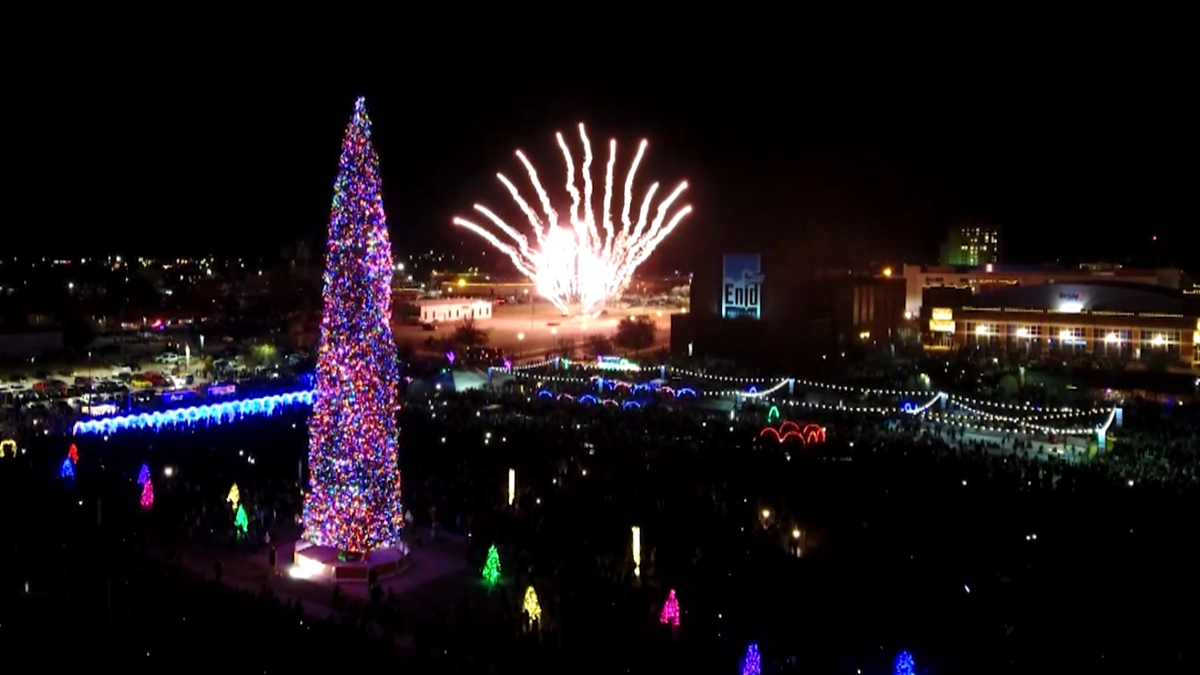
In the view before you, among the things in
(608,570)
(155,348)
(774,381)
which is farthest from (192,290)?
(608,570)

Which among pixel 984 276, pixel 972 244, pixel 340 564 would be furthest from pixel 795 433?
pixel 972 244

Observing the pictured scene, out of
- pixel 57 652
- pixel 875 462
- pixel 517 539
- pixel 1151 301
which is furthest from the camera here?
pixel 1151 301

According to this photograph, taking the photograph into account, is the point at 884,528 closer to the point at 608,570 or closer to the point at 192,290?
the point at 608,570

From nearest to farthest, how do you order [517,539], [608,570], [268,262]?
1. [608,570]
2. [517,539]
3. [268,262]

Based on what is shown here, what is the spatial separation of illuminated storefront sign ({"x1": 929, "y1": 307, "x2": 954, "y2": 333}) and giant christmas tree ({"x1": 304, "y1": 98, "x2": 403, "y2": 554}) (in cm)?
3029

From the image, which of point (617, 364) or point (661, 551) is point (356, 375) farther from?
point (617, 364)

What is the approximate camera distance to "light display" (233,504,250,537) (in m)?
12.4

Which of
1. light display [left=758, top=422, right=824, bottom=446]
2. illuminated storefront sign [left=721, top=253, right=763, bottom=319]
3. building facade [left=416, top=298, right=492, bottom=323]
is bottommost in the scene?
light display [left=758, top=422, right=824, bottom=446]

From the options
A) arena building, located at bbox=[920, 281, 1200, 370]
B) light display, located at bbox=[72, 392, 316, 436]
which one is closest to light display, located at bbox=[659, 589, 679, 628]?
light display, located at bbox=[72, 392, 316, 436]

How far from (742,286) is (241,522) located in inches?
942

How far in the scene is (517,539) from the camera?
12352 mm

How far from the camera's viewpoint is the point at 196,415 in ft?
66.4

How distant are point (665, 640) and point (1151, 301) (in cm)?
3107

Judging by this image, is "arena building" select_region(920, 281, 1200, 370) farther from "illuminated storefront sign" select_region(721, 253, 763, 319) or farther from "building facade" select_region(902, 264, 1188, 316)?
"illuminated storefront sign" select_region(721, 253, 763, 319)
